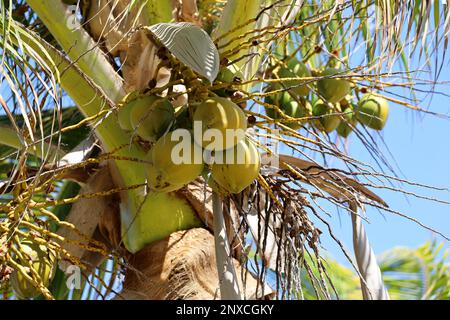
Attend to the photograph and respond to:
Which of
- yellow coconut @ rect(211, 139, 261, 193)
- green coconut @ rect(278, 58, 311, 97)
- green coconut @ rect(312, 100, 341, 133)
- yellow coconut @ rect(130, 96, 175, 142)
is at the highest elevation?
green coconut @ rect(278, 58, 311, 97)

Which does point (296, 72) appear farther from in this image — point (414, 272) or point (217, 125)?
point (414, 272)

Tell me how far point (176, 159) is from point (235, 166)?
0.43 ft

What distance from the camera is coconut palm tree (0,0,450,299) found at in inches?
76.4

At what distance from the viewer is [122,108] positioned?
6.68 ft

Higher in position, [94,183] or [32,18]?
[32,18]

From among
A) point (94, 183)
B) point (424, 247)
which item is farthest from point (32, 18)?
point (424, 247)

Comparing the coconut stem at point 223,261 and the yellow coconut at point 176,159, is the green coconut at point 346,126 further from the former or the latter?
the yellow coconut at point 176,159

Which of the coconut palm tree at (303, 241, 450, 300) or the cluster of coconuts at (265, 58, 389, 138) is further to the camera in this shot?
the coconut palm tree at (303, 241, 450, 300)

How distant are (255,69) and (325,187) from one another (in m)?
0.39

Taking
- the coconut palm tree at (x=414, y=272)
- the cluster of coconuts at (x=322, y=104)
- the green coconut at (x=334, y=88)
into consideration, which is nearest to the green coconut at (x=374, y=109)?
the cluster of coconuts at (x=322, y=104)

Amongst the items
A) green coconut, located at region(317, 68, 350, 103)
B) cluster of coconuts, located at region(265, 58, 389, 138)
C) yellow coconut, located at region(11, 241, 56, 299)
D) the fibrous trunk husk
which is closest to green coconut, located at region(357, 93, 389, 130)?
cluster of coconuts, located at region(265, 58, 389, 138)

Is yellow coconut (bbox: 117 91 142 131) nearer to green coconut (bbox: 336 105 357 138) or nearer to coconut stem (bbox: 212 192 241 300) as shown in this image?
coconut stem (bbox: 212 192 241 300)

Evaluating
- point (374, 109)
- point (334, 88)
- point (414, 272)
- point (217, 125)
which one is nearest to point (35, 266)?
point (217, 125)
